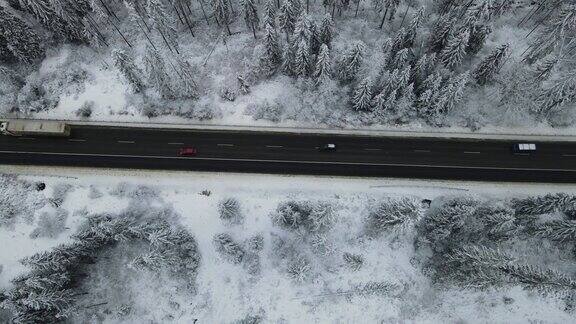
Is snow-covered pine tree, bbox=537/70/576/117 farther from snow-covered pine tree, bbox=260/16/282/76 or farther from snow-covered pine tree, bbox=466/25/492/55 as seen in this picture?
snow-covered pine tree, bbox=260/16/282/76

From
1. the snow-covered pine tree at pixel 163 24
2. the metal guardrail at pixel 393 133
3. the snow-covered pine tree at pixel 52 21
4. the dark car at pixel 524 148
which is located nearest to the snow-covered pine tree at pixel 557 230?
the dark car at pixel 524 148

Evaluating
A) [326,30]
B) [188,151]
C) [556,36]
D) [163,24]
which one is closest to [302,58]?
[326,30]

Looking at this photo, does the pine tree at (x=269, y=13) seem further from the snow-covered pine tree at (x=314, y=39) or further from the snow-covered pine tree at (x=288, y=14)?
the snow-covered pine tree at (x=314, y=39)

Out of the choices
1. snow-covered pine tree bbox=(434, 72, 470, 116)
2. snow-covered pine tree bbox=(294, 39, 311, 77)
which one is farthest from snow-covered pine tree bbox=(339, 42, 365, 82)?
Result: snow-covered pine tree bbox=(434, 72, 470, 116)

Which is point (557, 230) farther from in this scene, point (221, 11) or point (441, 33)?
point (221, 11)

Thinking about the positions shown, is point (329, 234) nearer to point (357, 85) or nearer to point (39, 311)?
point (357, 85)

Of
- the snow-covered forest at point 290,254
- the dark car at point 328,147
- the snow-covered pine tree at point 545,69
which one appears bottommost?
the snow-covered forest at point 290,254
